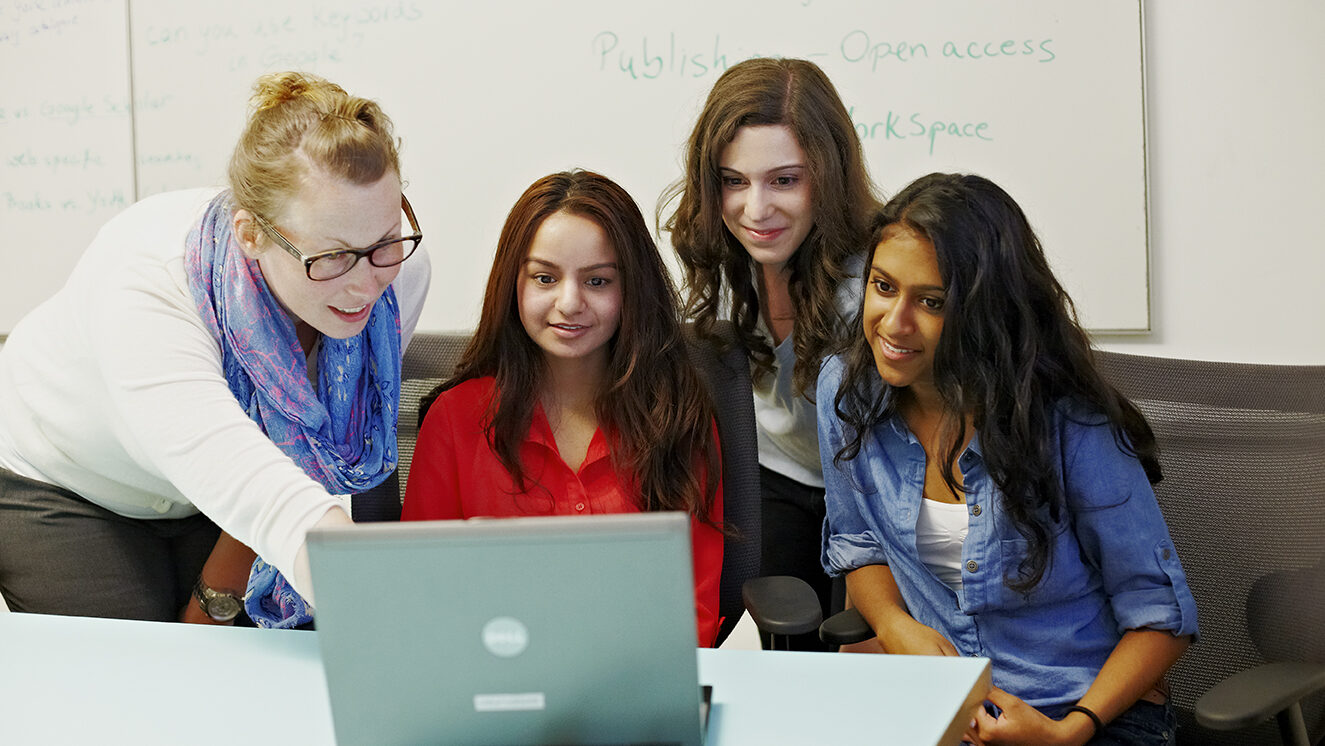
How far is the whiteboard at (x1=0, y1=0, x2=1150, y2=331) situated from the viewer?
2.42 m

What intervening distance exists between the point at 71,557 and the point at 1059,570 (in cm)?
129

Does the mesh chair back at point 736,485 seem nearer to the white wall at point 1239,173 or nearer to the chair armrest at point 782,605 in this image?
the chair armrest at point 782,605

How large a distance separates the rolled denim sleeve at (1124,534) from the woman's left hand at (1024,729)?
0.48ft

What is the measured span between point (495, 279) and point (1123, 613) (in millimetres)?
945

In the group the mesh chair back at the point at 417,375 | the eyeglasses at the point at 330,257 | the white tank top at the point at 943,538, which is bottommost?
the white tank top at the point at 943,538

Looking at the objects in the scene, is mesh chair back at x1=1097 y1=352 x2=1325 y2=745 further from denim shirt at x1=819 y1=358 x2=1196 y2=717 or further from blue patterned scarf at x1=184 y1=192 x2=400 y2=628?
blue patterned scarf at x1=184 y1=192 x2=400 y2=628

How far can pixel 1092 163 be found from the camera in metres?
2.42

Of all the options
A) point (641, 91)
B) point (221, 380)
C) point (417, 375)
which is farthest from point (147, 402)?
point (641, 91)

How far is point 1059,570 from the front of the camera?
1.33 m

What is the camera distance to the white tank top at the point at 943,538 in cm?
141

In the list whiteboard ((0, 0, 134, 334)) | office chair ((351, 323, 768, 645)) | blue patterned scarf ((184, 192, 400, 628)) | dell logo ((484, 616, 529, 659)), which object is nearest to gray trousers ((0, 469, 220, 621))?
blue patterned scarf ((184, 192, 400, 628))

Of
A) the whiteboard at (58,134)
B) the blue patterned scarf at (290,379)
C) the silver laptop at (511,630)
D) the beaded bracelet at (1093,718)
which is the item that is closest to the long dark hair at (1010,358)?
the beaded bracelet at (1093,718)

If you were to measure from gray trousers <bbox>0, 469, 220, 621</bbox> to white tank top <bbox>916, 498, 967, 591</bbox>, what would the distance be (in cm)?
106

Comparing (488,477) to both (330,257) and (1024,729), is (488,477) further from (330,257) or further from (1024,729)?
(1024,729)
